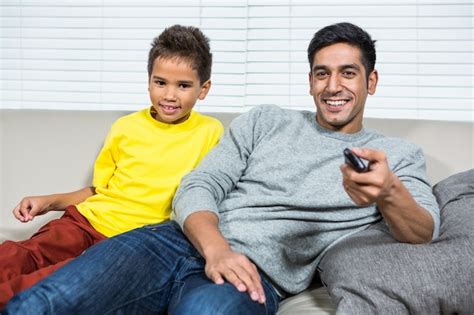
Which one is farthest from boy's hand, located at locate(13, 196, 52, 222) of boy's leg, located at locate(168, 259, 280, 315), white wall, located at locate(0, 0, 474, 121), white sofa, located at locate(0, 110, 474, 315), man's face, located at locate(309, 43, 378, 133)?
white wall, located at locate(0, 0, 474, 121)

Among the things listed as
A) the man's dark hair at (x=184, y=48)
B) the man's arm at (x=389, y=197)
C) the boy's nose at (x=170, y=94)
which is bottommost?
the man's arm at (x=389, y=197)

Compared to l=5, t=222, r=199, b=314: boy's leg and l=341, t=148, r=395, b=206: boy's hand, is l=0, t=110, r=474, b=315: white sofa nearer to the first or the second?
l=5, t=222, r=199, b=314: boy's leg

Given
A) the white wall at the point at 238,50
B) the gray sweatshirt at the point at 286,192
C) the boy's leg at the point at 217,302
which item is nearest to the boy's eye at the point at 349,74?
the gray sweatshirt at the point at 286,192

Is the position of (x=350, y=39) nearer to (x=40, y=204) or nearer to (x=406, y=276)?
(x=406, y=276)

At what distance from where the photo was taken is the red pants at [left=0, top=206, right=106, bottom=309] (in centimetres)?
131

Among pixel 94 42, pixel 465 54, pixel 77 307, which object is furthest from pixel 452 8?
pixel 77 307

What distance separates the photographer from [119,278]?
44.5 inches

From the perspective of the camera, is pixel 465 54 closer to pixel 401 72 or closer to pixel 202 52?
pixel 401 72

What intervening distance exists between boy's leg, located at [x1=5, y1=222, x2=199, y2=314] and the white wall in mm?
1325

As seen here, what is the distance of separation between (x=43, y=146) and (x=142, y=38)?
926 millimetres

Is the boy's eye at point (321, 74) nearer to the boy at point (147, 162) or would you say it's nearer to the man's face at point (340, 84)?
the man's face at point (340, 84)

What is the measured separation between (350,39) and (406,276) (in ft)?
2.05

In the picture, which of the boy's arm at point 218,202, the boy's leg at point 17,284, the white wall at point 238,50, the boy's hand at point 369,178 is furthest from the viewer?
the white wall at point 238,50

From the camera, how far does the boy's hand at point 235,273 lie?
3.50 ft
